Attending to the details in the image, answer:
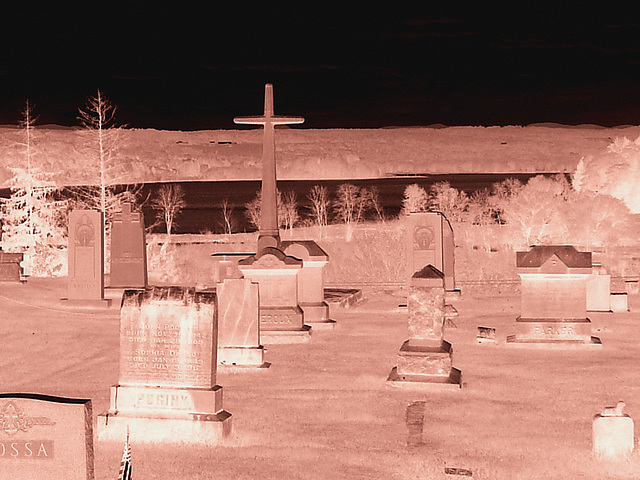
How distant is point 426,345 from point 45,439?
7958 mm

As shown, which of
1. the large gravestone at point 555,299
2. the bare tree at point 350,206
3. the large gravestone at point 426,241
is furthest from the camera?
the bare tree at point 350,206

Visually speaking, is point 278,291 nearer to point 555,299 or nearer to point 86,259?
point 555,299

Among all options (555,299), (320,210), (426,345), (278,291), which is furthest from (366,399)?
(320,210)

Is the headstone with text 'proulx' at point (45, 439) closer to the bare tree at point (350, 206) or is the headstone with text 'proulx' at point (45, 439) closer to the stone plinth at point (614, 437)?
the stone plinth at point (614, 437)

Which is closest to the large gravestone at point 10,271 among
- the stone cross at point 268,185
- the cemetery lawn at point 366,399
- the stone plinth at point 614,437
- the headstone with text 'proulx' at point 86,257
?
the headstone with text 'proulx' at point 86,257

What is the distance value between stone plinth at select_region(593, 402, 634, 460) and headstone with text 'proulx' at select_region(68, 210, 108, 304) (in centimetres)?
1659

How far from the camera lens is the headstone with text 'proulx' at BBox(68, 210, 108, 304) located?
915 inches

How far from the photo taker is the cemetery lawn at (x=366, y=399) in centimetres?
904

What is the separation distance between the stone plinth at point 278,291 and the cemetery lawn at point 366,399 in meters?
0.78

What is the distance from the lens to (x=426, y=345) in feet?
45.5

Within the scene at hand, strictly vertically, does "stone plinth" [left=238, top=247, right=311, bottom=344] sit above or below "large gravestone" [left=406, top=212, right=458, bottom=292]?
below

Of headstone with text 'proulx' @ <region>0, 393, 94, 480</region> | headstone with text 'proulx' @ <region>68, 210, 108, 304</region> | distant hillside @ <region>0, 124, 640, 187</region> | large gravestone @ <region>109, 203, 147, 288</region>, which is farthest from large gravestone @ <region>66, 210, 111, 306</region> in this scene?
distant hillside @ <region>0, 124, 640, 187</region>

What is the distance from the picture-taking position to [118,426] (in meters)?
10.1

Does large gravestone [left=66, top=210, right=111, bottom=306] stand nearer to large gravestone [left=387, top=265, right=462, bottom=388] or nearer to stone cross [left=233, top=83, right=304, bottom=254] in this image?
stone cross [left=233, top=83, right=304, bottom=254]
